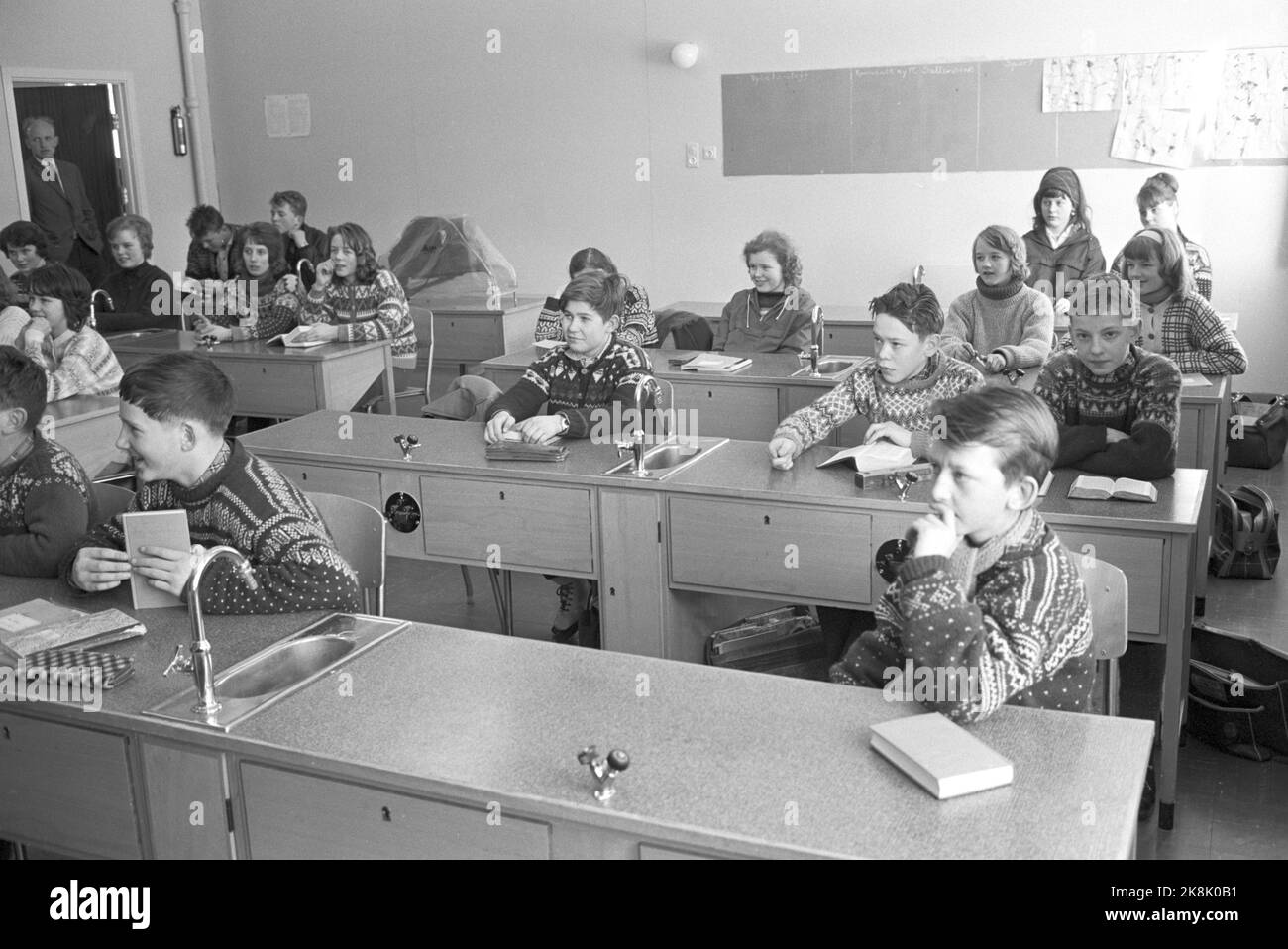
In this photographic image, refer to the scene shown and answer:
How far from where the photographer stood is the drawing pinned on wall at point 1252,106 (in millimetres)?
6559

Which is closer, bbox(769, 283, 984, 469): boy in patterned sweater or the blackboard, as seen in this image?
bbox(769, 283, 984, 469): boy in patterned sweater

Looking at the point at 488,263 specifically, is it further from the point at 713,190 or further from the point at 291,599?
the point at 291,599

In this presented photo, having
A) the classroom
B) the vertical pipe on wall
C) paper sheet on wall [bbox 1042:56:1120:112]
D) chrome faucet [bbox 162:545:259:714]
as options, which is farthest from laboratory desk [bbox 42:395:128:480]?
the vertical pipe on wall

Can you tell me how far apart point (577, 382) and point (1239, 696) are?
201 cm

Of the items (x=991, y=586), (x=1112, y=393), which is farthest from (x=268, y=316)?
(x=991, y=586)

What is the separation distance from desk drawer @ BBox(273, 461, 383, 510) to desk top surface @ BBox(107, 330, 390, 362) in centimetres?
169

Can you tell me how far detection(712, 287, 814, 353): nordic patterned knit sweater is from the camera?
5660 mm

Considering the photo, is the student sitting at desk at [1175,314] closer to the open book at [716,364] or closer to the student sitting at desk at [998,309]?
the student sitting at desk at [998,309]

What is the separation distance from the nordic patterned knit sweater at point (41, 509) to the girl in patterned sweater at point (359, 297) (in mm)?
3260

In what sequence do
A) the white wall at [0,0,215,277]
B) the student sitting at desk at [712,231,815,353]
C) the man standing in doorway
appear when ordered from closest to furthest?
the student sitting at desk at [712,231,815,353], the white wall at [0,0,215,277], the man standing in doorway

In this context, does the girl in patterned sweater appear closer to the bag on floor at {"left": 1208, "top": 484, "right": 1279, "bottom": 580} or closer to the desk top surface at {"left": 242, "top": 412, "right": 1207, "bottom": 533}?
the desk top surface at {"left": 242, "top": 412, "right": 1207, "bottom": 533}

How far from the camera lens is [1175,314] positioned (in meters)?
4.50

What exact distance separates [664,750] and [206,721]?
71cm
